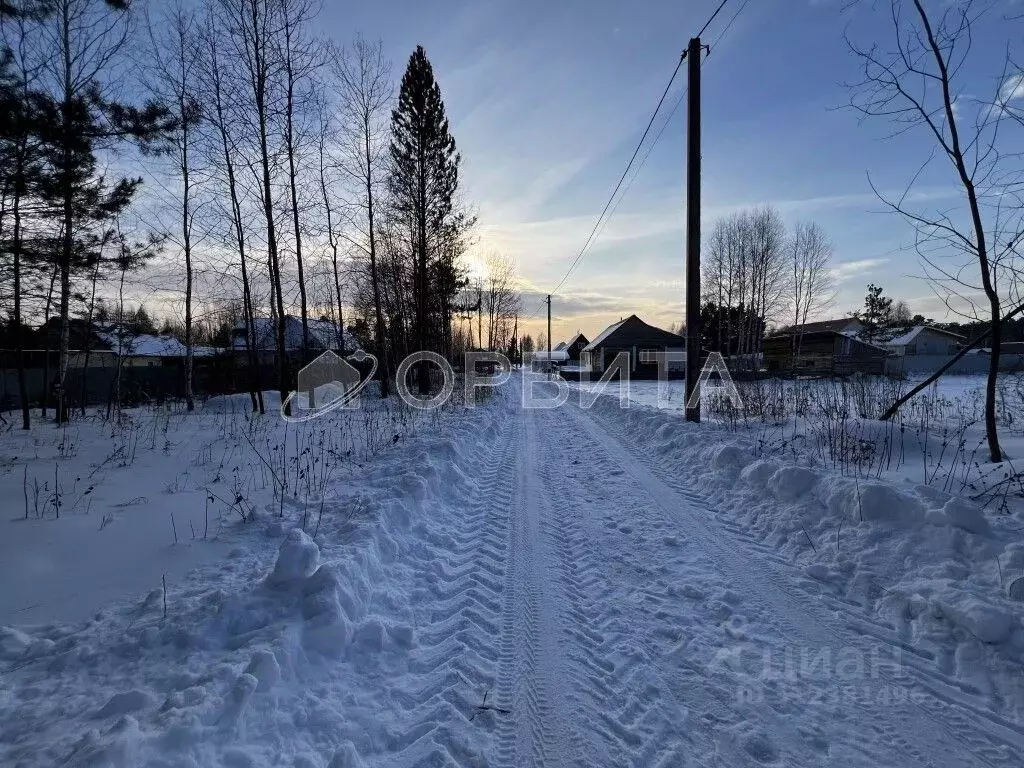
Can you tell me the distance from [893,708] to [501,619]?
2263mm

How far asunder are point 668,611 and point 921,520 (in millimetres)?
2547

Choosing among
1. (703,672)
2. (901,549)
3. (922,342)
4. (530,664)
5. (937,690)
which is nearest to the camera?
(937,690)

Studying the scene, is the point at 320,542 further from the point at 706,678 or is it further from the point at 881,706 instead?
the point at 881,706

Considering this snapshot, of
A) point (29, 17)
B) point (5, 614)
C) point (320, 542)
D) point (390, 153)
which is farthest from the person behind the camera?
point (390, 153)

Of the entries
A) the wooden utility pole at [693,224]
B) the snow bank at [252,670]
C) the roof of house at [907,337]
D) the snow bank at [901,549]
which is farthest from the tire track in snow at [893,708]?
the roof of house at [907,337]

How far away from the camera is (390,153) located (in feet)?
64.5

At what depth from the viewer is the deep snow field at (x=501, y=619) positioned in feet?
7.30

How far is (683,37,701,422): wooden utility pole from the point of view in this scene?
10.2m

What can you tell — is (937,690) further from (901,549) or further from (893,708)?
(901,549)

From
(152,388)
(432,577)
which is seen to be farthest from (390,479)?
(152,388)

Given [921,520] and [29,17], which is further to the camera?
[29,17]

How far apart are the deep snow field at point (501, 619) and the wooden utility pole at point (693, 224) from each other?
4249 millimetres

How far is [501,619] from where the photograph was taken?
3379mm

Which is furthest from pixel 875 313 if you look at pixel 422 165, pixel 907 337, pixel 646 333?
pixel 422 165
